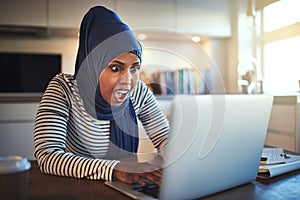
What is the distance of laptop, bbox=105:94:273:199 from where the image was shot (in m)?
0.57

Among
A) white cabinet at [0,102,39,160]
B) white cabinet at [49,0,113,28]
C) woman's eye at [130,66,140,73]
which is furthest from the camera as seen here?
white cabinet at [49,0,113,28]

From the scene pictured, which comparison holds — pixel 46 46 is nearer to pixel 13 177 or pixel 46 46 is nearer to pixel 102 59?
pixel 102 59

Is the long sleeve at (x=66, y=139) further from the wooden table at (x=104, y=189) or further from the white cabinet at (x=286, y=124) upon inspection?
the white cabinet at (x=286, y=124)

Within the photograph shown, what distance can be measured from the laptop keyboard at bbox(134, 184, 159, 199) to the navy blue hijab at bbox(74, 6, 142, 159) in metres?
0.46

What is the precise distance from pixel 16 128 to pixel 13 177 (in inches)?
92.0

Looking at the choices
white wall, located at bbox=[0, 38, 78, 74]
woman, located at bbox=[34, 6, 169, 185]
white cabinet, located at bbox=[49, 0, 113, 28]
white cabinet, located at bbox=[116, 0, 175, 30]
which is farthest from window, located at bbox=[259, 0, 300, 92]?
woman, located at bbox=[34, 6, 169, 185]

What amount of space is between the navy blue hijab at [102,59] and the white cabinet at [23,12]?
1.81 meters

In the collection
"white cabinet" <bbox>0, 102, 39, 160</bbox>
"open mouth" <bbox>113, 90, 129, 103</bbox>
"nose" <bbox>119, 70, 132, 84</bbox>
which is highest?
"nose" <bbox>119, 70, 132, 84</bbox>

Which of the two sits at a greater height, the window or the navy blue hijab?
the window

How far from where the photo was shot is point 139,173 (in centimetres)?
79

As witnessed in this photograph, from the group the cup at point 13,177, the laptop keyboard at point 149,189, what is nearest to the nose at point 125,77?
the laptop keyboard at point 149,189

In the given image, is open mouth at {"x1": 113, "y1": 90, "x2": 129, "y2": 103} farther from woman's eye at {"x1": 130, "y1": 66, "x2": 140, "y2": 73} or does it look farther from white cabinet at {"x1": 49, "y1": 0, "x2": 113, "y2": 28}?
white cabinet at {"x1": 49, "y1": 0, "x2": 113, "y2": 28}

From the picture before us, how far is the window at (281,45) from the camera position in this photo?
294 centimetres

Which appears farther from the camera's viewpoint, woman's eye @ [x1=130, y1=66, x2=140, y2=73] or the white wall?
the white wall
